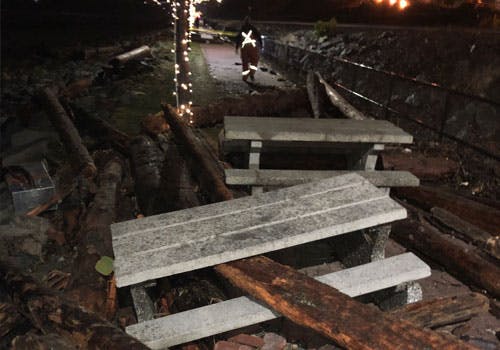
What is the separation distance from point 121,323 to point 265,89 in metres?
10.3

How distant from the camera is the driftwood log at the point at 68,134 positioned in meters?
5.66

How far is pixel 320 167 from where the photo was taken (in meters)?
5.77

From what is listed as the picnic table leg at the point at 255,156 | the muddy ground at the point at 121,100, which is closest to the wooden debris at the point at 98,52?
the muddy ground at the point at 121,100

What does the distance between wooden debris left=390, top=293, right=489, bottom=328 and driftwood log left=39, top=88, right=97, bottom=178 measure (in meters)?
4.37

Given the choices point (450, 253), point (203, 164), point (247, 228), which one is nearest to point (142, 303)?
point (247, 228)

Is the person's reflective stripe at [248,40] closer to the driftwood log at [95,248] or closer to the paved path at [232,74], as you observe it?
the paved path at [232,74]

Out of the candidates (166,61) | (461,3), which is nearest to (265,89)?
(166,61)

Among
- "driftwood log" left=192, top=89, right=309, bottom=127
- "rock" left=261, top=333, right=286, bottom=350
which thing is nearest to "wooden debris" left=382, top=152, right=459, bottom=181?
"driftwood log" left=192, top=89, right=309, bottom=127

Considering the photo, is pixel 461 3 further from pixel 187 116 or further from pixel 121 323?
pixel 121 323

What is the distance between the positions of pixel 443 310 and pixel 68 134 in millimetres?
6137

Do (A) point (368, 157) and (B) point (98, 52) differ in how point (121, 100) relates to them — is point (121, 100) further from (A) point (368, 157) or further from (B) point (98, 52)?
(B) point (98, 52)

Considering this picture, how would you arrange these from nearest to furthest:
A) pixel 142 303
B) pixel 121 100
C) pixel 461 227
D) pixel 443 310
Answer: pixel 142 303 < pixel 443 310 < pixel 461 227 < pixel 121 100

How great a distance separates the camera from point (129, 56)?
1509 centimetres

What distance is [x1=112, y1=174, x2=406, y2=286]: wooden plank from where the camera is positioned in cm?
279
